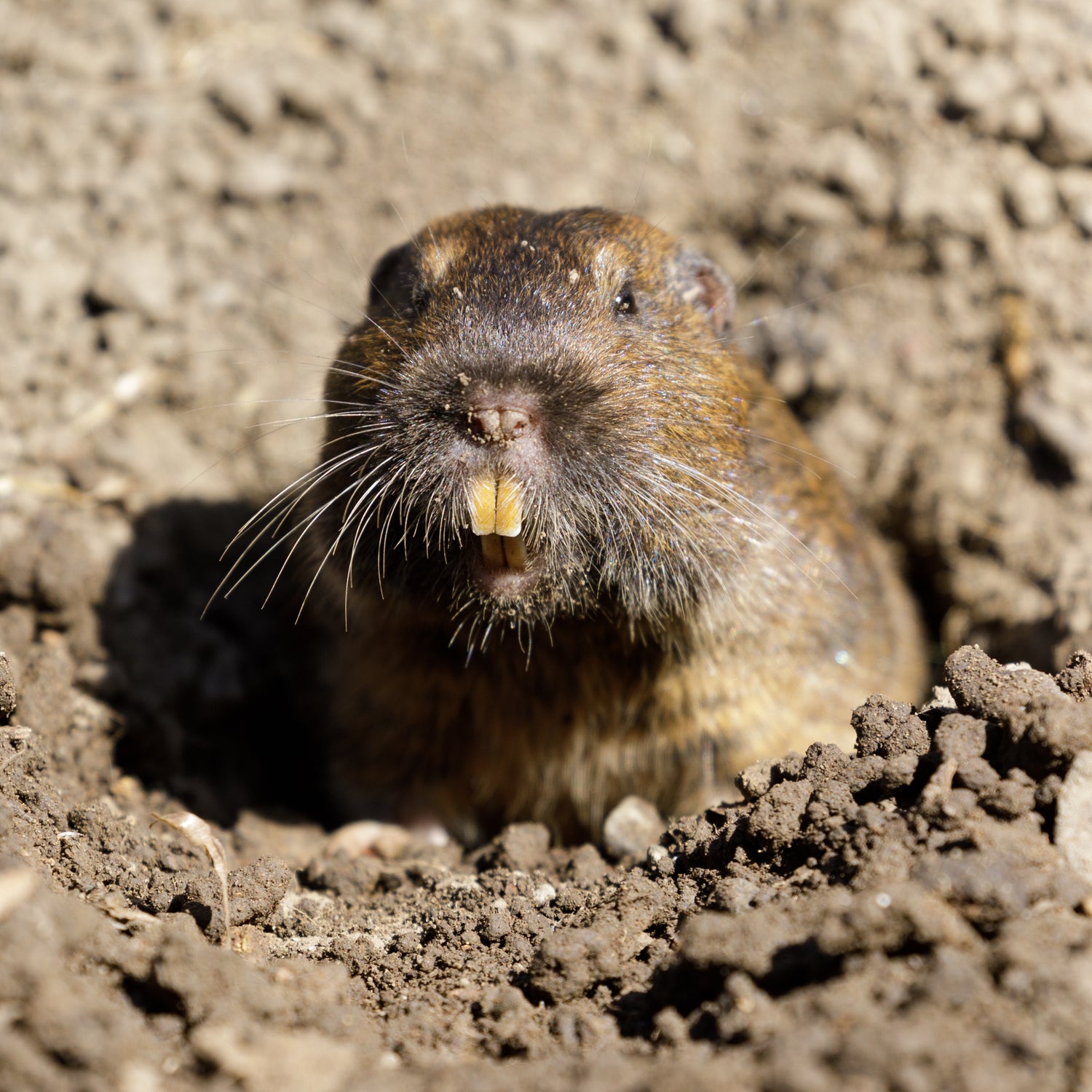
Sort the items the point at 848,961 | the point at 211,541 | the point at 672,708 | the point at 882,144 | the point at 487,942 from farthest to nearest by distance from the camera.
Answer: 1. the point at 882,144
2. the point at 211,541
3. the point at 672,708
4. the point at 487,942
5. the point at 848,961

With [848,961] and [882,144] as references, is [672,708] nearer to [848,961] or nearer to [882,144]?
[848,961]

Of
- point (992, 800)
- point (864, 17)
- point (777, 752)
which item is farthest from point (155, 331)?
point (992, 800)

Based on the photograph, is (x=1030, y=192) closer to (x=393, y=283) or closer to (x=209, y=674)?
(x=393, y=283)

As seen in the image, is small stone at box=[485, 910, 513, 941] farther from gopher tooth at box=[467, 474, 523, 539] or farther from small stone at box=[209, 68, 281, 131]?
small stone at box=[209, 68, 281, 131]

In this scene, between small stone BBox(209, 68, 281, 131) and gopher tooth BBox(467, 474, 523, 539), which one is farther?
small stone BBox(209, 68, 281, 131)

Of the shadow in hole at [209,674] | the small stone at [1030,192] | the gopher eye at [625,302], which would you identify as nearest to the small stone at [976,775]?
the gopher eye at [625,302]

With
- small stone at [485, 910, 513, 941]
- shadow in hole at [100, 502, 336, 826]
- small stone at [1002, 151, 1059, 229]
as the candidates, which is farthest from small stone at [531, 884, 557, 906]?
small stone at [1002, 151, 1059, 229]
